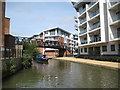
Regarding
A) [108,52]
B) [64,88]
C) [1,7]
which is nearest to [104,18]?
[108,52]

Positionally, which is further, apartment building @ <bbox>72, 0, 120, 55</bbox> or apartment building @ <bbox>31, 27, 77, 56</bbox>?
apartment building @ <bbox>31, 27, 77, 56</bbox>

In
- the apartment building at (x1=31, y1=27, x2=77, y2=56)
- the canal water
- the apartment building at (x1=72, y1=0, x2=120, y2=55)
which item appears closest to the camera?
the canal water

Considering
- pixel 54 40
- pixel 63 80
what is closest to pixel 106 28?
pixel 63 80

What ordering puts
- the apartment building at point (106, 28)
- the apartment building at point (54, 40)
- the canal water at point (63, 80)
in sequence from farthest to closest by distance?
the apartment building at point (54, 40) < the apartment building at point (106, 28) < the canal water at point (63, 80)

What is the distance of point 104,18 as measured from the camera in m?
27.0

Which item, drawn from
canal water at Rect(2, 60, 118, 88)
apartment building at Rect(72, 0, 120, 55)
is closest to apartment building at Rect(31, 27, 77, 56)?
apartment building at Rect(72, 0, 120, 55)

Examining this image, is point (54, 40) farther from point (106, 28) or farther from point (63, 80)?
point (63, 80)

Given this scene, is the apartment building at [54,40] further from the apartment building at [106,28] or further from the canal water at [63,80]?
the canal water at [63,80]

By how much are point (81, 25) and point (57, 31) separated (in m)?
27.6

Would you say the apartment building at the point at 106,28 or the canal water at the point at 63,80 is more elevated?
the apartment building at the point at 106,28

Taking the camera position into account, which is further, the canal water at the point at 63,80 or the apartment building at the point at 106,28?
the apartment building at the point at 106,28

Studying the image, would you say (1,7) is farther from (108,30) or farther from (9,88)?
(108,30)

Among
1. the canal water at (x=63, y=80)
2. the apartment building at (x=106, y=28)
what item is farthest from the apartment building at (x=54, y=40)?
the canal water at (x=63, y=80)

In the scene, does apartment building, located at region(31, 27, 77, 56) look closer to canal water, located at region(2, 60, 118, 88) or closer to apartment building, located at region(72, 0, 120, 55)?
apartment building, located at region(72, 0, 120, 55)
